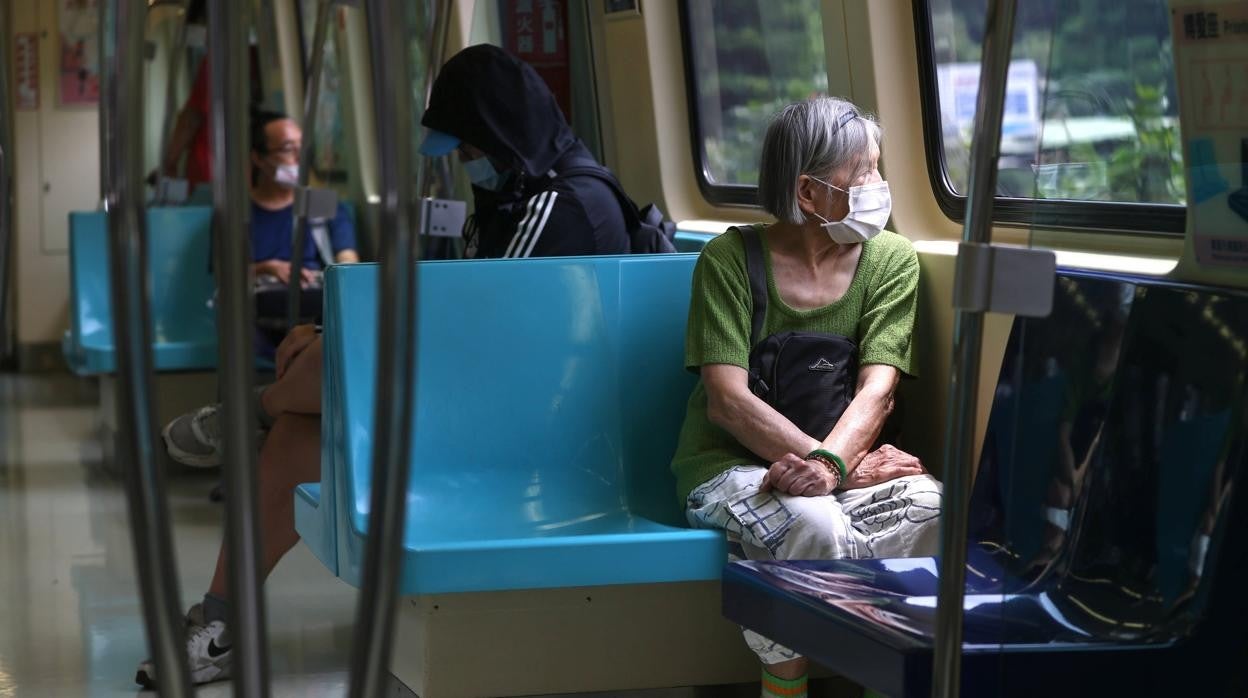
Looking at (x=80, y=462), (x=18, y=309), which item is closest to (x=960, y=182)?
(x=80, y=462)

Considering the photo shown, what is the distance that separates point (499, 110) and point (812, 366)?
1217 mm

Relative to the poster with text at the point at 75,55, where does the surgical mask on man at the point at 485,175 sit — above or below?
below

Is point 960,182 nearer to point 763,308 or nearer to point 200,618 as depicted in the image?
point 763,308

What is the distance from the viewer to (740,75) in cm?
486

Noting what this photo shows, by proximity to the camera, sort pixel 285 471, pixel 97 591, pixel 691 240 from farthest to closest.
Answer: pixel 97 591 → pixel 691 240 → pixel 285 471

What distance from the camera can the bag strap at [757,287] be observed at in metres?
3.04

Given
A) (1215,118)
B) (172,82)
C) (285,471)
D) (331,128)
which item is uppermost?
(331,128)

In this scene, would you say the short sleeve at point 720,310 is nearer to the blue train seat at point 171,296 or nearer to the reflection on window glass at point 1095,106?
the reflection on window glass at point 1095,106

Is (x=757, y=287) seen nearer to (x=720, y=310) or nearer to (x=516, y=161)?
(x=720, y=310)

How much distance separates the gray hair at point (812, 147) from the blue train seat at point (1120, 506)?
997mm

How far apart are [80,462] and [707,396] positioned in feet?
15.3

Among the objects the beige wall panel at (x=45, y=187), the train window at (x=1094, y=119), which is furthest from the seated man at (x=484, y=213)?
the beige wall panel at (x=45, y=187)

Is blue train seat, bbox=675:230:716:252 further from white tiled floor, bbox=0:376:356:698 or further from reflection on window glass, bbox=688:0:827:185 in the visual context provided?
white tiled floor, bbox=0:376:356:698

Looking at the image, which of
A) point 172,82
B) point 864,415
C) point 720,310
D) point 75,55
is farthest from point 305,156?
point 75,55
